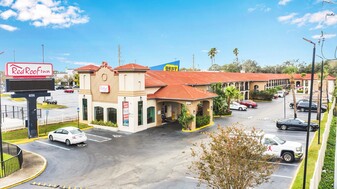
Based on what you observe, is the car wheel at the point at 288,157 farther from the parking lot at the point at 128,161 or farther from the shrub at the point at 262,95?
the shrub at the point at 262,95

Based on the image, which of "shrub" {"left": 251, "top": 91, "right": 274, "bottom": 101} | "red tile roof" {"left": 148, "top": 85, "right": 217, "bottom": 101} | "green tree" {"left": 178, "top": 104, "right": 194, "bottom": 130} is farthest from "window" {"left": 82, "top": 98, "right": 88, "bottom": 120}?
"shrub" {"left": 251, "top": 91, "right": 274, "bottom": 101}

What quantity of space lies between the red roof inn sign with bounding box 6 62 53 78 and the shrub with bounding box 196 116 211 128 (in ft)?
55.5

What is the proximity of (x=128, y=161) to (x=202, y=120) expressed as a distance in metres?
14.9

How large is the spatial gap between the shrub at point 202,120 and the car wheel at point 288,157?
45.3 ft

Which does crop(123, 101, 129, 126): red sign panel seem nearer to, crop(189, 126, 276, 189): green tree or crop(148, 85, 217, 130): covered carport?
crop(148, 85, 217, 130): covered carport

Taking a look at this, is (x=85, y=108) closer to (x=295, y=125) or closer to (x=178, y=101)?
(x=178, y=101)

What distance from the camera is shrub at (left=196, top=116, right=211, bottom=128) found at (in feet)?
111

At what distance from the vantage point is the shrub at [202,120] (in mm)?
33769

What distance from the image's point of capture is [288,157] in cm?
2070

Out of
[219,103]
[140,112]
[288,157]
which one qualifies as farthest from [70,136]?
[219,103]

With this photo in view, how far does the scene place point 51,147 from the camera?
2547cm

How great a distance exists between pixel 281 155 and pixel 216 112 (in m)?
22.2

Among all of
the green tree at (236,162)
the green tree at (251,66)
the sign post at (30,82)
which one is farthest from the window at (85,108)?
the green tree at (251,66)

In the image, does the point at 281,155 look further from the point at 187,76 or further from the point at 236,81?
the point at 236,81
